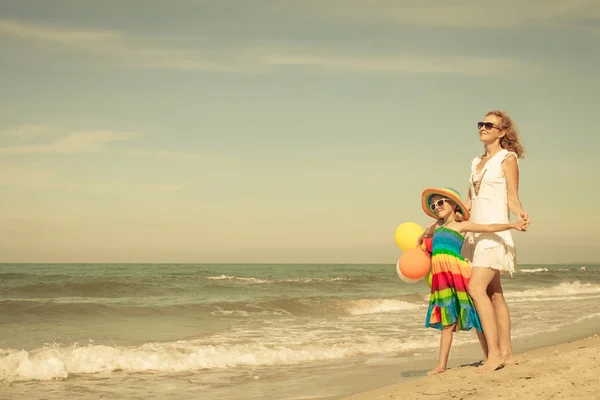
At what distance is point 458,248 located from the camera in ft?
18.8

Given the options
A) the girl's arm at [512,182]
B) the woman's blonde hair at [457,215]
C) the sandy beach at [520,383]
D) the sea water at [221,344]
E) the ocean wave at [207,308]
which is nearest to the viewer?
the sandy beach at [520,383]

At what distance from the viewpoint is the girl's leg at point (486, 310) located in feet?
17.4

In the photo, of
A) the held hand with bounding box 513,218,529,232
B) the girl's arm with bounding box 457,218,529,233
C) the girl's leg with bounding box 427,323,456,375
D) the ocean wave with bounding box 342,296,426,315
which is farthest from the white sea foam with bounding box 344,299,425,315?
the held hand with bounding box 513,218,529,232

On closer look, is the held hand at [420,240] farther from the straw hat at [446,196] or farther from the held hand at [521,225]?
the held hand at [521,225]

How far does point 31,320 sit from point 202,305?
447 centimetres

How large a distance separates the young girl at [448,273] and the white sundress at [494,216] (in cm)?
27

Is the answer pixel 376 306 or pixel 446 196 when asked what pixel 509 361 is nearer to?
pixel 446 196

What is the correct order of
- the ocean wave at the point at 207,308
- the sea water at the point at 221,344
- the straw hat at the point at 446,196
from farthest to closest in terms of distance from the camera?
1. the ocean wave at the point at 207,308
2. the sea water at the point at 221,344
3. the straw hat at the point at 446,196

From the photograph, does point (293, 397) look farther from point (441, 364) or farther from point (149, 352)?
point (149, 352)

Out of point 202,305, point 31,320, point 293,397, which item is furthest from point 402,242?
point 202,305

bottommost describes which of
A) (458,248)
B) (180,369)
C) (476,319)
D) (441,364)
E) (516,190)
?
(180,369)

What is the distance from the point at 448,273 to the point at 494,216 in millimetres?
772

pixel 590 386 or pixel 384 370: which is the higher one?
pixel 590 386

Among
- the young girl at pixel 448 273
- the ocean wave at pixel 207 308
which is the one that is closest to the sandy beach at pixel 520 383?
the young girl at pixel 448 273
